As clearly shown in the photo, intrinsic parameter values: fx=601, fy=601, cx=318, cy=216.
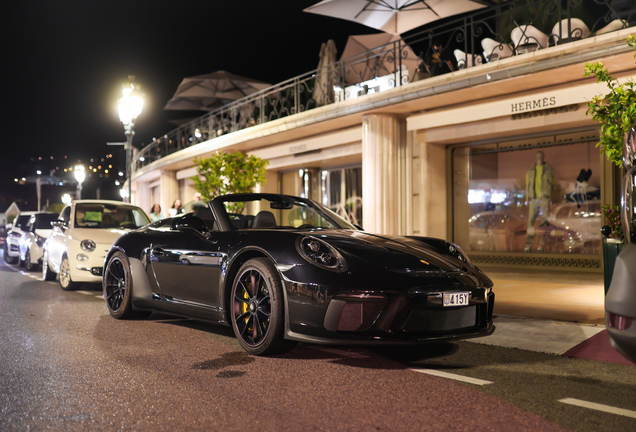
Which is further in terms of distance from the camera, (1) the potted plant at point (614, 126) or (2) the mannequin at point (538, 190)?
(2) the mannequin at point (538, 190)

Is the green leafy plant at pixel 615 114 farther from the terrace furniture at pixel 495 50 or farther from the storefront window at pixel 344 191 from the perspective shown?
the storefront window at pixel 344 191

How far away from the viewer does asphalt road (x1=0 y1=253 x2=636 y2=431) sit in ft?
10.3

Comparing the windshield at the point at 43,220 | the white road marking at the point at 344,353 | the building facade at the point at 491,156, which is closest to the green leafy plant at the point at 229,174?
the building facade at the point at 491,156

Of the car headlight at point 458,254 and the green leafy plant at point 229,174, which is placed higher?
the green leafy plant at point 229,174

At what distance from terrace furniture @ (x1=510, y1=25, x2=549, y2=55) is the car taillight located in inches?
314

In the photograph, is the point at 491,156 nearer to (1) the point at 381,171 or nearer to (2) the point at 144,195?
(1) the point at 381,171

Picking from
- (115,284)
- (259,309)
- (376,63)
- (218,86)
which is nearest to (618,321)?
(259,309)

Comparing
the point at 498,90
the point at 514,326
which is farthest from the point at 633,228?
the point at 498,90

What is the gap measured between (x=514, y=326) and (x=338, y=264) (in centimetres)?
257

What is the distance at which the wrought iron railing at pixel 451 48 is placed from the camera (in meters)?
9.56

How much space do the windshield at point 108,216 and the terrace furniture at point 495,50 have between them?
6.84 m

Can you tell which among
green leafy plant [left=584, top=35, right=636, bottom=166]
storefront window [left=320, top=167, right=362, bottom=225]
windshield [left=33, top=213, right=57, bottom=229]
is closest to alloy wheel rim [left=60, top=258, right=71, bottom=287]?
windshield [left=33, top=213, right=57, bottom=229]

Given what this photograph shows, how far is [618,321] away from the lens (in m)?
2.96

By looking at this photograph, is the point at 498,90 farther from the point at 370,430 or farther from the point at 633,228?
the point at 370,430
